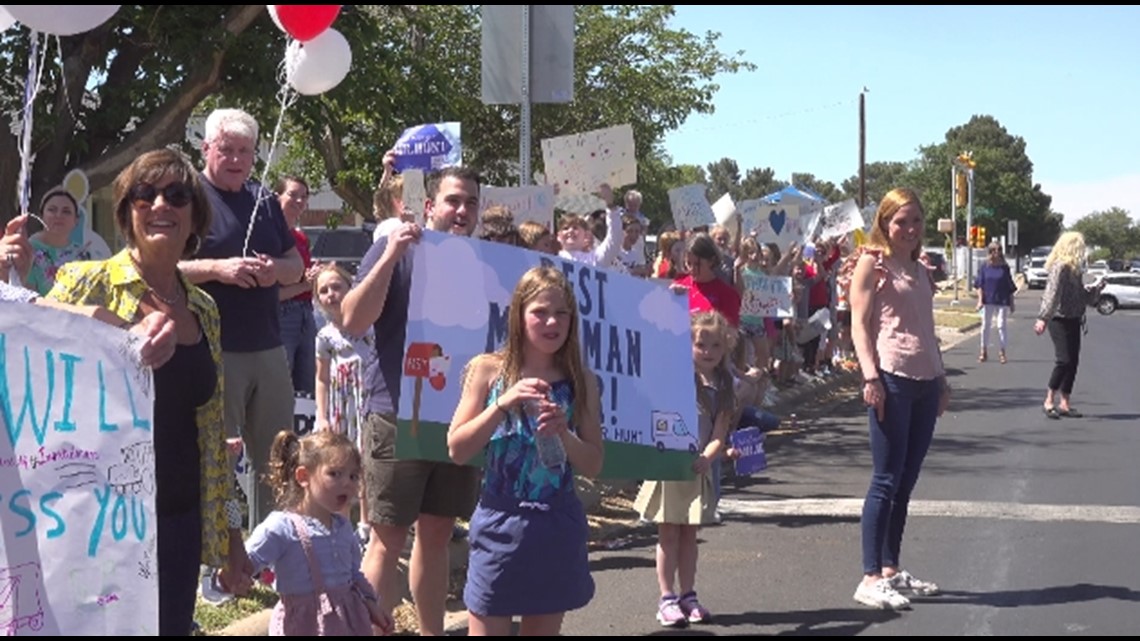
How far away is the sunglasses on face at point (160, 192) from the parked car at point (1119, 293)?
4847 cm

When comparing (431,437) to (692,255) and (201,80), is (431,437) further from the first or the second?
(201,80)

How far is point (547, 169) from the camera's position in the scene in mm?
12055

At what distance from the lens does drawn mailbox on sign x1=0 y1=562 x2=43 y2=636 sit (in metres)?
3.66

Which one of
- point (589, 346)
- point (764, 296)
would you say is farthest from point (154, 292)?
point (764, 296)

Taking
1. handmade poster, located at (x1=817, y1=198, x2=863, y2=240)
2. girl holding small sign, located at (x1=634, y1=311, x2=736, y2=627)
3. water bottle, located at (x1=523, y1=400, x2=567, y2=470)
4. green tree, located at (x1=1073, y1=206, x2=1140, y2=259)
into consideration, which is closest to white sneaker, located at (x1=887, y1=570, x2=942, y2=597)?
→ girl holding small sign, located at (x1=634, y1=311, x2=736, y2=627)

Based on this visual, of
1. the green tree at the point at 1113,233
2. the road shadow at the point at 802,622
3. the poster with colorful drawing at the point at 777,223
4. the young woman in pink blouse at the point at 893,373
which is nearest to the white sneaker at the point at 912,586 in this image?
the young woman in pink blouse at the point at 893,373

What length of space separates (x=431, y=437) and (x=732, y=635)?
1870 millimetres

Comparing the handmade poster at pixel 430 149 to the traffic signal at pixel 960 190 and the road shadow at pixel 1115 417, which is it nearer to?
the road shadow at pixel 1115 417

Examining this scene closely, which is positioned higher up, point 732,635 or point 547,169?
point 547,169

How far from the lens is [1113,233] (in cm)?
14600

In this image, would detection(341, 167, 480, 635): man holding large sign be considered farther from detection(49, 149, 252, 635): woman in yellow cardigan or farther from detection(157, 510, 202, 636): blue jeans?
detection(157, 510, 202, 636): blue jeans

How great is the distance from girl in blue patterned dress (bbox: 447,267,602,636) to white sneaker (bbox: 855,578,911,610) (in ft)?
8.86

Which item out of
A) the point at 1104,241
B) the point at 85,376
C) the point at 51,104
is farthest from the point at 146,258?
the point at 1104,241

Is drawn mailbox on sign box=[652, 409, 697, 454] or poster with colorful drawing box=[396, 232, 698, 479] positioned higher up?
poster with colorful drawing box=[396, 232, 698, 479]
